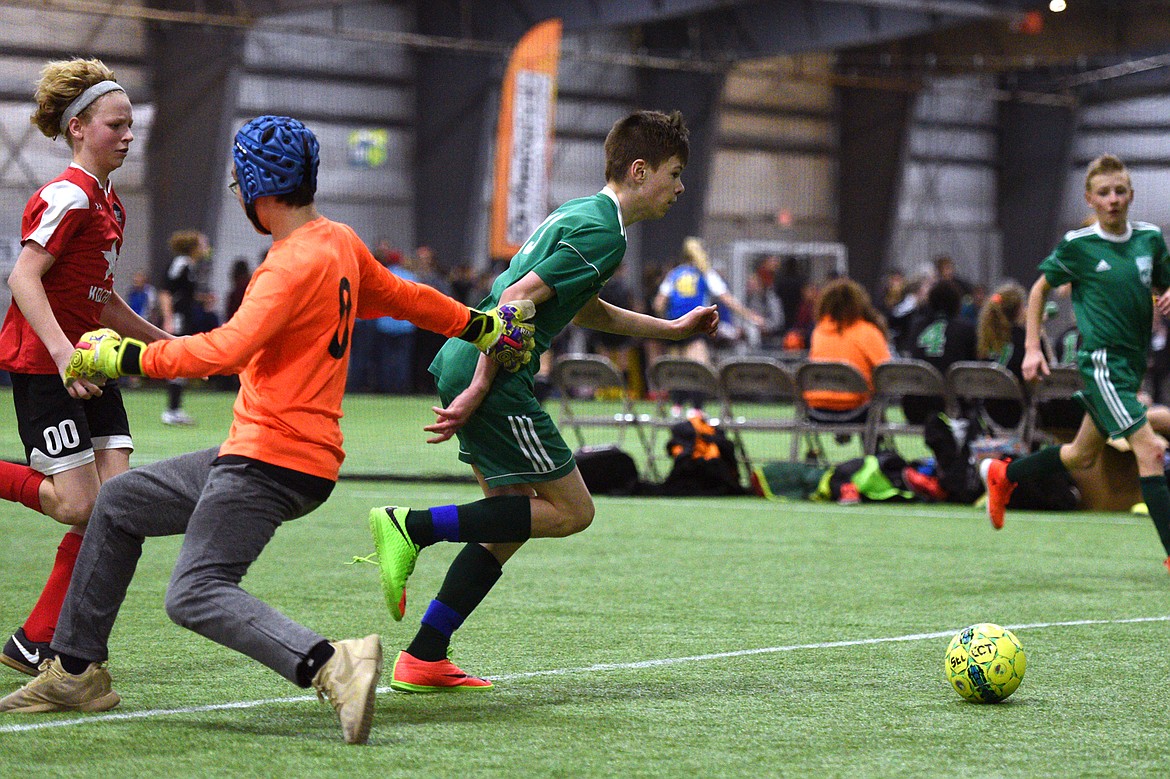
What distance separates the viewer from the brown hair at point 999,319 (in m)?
11.4

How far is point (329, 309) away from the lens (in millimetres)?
3861

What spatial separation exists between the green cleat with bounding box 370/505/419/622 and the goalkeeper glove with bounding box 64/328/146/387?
915 millimetres

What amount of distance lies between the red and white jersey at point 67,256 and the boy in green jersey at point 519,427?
1031mm

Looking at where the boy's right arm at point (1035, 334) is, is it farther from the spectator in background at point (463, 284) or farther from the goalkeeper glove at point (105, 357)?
the spectator in background at point (463, 284)

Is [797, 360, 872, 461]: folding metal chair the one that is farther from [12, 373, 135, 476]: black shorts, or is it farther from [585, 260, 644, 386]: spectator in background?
[585, 260, 644, 386]: spectator in background

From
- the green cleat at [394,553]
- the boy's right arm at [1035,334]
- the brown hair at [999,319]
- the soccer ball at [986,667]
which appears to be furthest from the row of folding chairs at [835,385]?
the green cleat at [394,553]

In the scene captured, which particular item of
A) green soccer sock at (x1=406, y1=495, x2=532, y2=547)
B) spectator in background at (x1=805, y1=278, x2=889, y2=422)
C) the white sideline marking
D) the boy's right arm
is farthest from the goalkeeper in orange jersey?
spectator in background at (x1=805, y1=278, x2=889, y2=422)

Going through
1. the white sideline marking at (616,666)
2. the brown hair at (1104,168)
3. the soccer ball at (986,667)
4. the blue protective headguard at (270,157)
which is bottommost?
the white sideline marking at (616,666)

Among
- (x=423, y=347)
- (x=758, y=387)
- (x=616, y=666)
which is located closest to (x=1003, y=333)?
(x=758, y=387)

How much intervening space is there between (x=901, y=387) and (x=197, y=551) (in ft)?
26.9

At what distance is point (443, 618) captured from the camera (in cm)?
460

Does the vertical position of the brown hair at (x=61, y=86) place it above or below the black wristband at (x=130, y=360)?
above

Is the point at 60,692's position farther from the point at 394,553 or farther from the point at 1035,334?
the point at 1035,334

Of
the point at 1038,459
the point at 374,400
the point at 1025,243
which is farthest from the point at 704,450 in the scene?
the point at 1025,243
